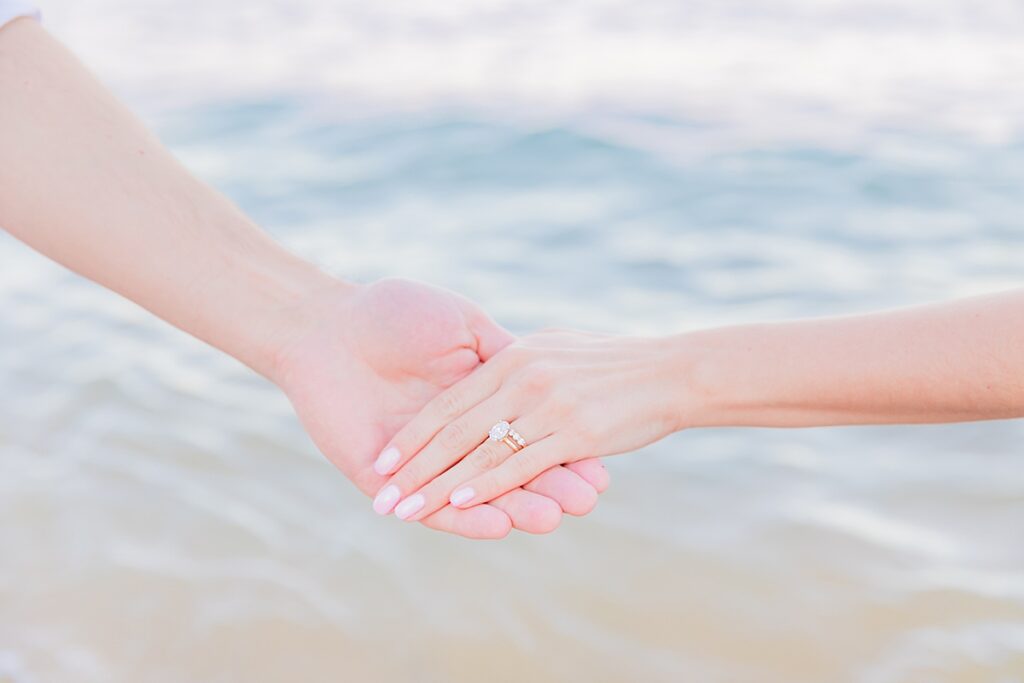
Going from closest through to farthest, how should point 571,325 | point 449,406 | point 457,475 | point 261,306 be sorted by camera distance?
1. point 457,475
2. point 449,406
3. point 261,306
4. point 571,325

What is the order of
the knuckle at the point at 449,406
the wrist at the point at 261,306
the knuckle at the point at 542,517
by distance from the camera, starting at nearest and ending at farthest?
the knuckle at the point at 542,517 < the knuckle at the point at 449,406 < the wrist at the point at 261,306

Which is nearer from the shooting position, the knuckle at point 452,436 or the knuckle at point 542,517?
the knuckle at point 542,517

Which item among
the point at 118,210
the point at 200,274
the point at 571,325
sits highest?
the point at 118,210

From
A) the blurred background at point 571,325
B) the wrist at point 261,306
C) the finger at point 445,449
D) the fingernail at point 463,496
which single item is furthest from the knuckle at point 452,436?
the blurred background at point 571,325

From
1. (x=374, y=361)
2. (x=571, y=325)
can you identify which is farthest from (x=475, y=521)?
(x=571, y=325)

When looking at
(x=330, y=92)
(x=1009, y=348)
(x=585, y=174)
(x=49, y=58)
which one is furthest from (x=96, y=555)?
(x=330, y=92)

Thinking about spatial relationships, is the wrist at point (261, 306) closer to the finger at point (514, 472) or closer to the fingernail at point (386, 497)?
the fingernail at point (386, 497)

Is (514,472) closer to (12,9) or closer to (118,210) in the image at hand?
(118,210)
